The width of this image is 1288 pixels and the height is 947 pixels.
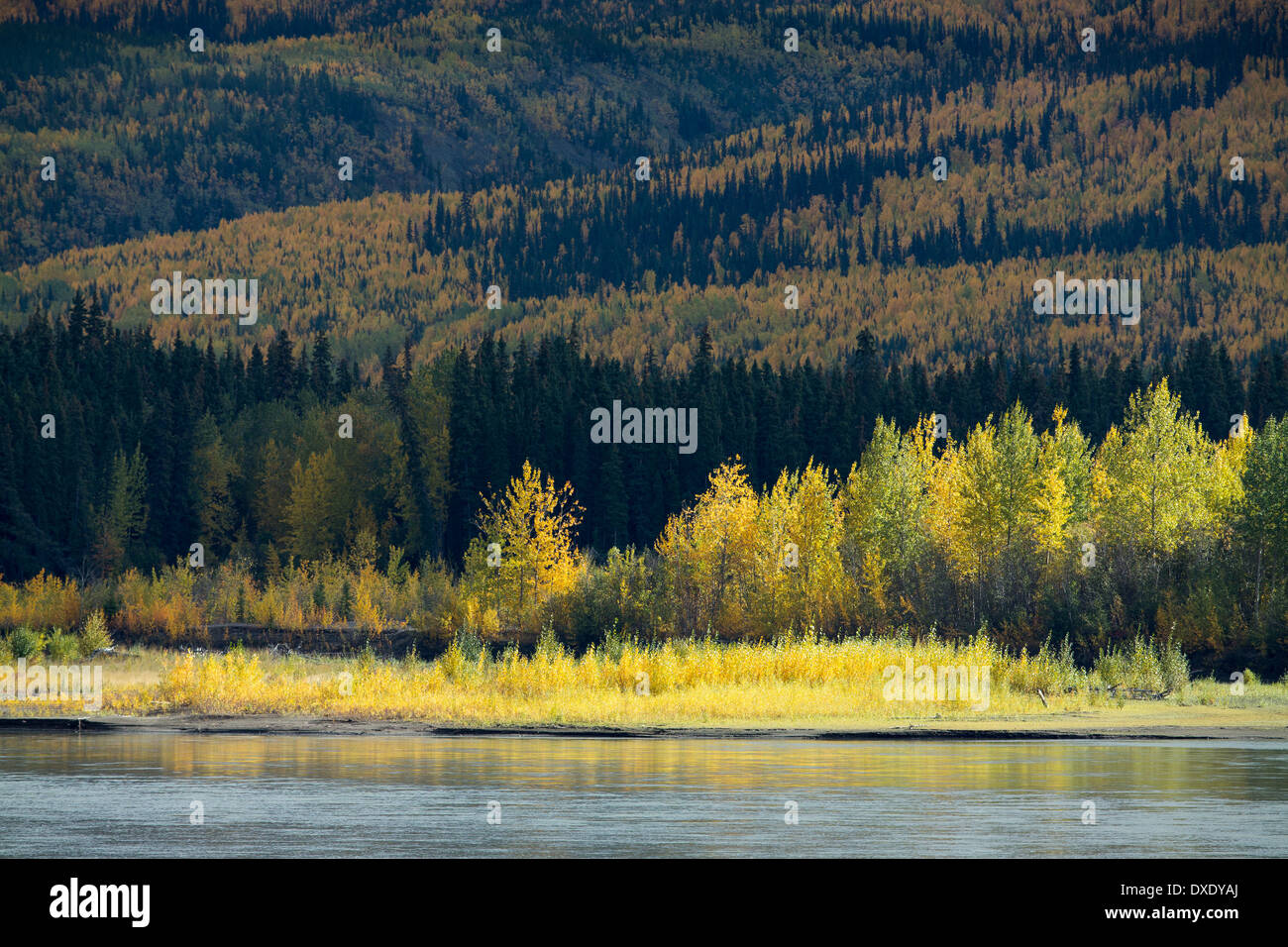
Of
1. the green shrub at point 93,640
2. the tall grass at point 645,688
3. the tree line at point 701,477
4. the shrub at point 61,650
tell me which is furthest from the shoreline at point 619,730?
the green shrub at point 93,640

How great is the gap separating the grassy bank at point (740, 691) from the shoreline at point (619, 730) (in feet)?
3.10

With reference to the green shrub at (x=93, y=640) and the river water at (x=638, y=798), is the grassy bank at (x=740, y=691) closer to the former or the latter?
the river water at (x=638, y=798)

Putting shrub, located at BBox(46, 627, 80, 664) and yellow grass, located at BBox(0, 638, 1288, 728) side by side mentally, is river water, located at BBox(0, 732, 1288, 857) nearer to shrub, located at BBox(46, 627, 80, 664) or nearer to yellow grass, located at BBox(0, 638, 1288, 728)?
yellow grass, located at BBox(0, 638, 1288, 728)

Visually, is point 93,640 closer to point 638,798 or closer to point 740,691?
point 740,691

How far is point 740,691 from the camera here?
4703 cm

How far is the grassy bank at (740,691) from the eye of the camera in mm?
44688

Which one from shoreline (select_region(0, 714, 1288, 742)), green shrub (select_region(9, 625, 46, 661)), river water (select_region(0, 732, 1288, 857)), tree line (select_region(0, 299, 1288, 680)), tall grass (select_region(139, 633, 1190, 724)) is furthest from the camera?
tree line (select_region(0, 299, 1288, 680))

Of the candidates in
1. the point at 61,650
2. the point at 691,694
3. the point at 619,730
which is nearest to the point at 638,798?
the point at 619,730

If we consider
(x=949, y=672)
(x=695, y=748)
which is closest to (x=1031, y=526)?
(x=949, y=672)

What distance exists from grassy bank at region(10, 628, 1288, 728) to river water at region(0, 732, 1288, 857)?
180 inches

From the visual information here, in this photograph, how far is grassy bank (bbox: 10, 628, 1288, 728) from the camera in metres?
44.7

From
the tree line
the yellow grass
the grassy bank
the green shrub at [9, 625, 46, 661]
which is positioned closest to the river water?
the yellow grass

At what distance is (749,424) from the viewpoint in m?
123
